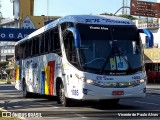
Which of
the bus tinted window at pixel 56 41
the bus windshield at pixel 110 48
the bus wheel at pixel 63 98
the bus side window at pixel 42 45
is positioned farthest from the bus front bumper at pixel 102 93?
the bus side window at pixel 42 45

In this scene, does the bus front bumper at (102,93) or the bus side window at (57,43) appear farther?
the bus side window at (57,43)

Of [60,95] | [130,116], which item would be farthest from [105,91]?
[60,95]

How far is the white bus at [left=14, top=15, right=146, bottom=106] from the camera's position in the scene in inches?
589

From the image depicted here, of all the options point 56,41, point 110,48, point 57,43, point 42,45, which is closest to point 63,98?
point 57,43

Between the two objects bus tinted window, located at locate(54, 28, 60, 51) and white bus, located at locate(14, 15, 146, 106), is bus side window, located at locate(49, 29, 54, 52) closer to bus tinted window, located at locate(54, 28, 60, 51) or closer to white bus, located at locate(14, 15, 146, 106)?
white bus, located at locate(14, 15, 146, 106)

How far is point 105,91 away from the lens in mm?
14906

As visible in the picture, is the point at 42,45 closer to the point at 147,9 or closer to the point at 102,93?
the point at 102,93

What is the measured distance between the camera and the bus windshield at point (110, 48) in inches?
596

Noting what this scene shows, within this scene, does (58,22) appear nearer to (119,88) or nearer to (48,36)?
(48,36)

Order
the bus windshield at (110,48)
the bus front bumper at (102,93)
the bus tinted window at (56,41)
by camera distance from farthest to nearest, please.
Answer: the bus tinted window at (56,41)
the bus windshield at (110,48)
the bus front bumper at (102,93)

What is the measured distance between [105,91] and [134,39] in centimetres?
234

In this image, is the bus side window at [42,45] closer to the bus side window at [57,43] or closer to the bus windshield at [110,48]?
the bus side window at [57,43]

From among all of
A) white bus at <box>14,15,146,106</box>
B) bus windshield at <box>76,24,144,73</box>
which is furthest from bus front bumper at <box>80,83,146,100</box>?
bus windshield at <box>76,24,144,73</box>

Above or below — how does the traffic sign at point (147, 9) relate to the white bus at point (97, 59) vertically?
above
